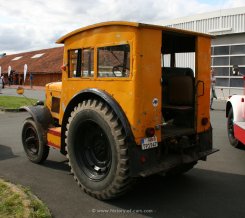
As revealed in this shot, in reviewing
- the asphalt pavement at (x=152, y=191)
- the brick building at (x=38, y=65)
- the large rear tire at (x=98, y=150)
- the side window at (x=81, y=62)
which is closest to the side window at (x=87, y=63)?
the side window at (x=81, y=62)

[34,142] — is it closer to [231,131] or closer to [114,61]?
[114,61]

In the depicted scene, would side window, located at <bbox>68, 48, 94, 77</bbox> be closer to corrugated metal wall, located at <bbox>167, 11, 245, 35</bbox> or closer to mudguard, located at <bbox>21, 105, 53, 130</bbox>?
mudguard, located at <bbox>21, 105, 53, 130</bbox>

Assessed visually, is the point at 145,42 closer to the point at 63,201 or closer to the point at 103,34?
the point at 103,34

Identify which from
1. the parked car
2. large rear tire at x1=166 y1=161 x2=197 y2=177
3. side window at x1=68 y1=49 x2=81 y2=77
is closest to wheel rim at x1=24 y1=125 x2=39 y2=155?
side window at x1=68 y1=49 x2=81 y2=77

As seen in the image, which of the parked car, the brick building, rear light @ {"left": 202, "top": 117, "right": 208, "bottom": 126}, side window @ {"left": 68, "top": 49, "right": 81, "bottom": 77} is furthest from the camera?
the brick building

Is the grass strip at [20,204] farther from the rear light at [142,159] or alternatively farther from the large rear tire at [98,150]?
the rear light at [142,159]

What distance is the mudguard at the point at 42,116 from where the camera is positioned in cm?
620

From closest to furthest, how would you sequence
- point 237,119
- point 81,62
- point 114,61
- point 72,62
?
point 114,61 → point 81,62 → point 72,62 → point 237,119

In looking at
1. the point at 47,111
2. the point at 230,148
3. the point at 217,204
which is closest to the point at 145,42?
the point at 217,204

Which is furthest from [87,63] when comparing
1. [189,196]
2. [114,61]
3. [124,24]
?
[189,196]

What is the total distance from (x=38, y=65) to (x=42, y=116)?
3836 cm

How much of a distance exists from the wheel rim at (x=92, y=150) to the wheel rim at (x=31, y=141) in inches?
65.6

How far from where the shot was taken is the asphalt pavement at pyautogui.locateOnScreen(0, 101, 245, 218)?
4367 mm

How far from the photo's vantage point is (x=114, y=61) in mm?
4773
